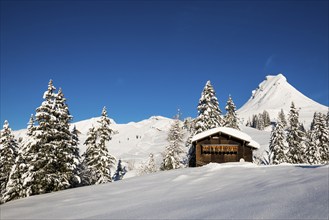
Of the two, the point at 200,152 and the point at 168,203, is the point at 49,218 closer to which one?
the point at 168,203

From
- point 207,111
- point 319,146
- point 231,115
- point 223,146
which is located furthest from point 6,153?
point 319,146

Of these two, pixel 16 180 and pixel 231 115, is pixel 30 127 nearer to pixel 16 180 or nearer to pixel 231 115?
pixel 16 180

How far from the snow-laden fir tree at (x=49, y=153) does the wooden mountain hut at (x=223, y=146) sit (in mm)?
13734

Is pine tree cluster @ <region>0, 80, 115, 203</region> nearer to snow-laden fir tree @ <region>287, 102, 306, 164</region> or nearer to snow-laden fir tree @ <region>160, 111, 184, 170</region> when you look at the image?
snow-laden fir tree @ <region>160, 111, 184, 170</region>

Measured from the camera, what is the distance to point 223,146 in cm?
3192

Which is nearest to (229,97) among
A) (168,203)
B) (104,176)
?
(104,176)

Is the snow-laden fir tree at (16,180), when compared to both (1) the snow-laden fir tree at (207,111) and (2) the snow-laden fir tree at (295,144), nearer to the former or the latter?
(1) the snow-laden fir tree at (207,111)

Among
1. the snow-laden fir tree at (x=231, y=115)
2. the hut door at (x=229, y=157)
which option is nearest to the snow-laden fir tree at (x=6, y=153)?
the hut door at (x=229, y=157)

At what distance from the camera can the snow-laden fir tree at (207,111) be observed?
133 ft

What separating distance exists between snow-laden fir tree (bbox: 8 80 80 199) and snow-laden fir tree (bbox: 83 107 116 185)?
7.10m

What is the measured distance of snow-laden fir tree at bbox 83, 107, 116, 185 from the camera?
34062mm

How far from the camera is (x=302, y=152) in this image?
46938mm

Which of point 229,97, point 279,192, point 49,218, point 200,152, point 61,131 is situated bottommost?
point 49,218

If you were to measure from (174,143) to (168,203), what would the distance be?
3768cm
